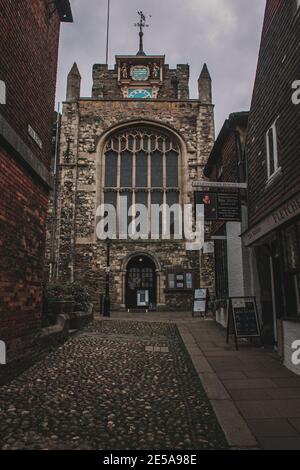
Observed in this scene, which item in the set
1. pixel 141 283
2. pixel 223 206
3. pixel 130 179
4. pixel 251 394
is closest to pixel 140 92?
pixel 130 179

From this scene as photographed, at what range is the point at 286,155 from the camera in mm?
6500

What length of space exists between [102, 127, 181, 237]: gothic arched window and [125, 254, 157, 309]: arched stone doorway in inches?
136

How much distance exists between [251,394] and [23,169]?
4.67 metres

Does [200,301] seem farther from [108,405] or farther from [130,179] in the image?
[108,405]

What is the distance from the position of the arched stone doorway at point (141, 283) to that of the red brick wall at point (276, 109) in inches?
482

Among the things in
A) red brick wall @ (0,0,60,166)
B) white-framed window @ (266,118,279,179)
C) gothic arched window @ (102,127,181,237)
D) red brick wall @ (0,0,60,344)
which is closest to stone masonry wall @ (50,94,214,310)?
gothic arched window @ (102,127,181,237)

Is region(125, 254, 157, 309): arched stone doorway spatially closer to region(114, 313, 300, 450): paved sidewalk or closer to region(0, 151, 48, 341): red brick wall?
region(114, 313, 300, 450): paved sidewalk

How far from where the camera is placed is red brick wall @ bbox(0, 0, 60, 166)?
527cm

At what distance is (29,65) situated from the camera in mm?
6129

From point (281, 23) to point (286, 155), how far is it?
2.91 meters

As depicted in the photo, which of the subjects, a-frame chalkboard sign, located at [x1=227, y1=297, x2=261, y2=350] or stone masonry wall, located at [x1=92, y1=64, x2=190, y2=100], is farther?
stone masonry wall, located at [x1=92, y1=64, x2=190, y2=100]

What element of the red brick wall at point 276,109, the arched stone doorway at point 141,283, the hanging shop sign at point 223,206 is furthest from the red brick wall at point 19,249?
the arched stone doorway at point 141,283

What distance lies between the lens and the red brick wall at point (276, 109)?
6.25 metres
